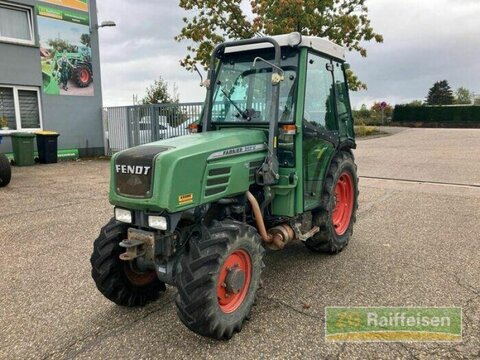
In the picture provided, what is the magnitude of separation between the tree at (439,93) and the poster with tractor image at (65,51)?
48052 mm

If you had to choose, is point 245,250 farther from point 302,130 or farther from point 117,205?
point 302,130

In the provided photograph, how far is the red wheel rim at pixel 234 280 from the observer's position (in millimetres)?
2875

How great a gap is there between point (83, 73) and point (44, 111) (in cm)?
195

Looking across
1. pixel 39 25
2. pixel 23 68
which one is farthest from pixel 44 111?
pixel 39 25

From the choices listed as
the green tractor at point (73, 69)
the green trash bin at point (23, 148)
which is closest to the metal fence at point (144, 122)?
the green tractor at point (73, 69)

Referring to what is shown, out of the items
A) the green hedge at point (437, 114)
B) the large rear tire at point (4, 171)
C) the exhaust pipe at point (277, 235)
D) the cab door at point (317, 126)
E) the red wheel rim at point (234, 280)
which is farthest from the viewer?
the green hedge at point (437, 114)

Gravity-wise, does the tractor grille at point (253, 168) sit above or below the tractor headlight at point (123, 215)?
above

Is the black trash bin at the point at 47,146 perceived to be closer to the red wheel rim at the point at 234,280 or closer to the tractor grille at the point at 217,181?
the tractor grille at the point at 217,181

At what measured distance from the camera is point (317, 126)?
3996 mm

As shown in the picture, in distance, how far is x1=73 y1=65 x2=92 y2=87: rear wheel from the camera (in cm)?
1355

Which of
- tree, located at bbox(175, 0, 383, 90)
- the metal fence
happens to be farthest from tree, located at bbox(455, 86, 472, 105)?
the metal fence

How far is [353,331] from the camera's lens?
2.98 meters

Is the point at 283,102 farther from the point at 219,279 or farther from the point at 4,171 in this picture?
the point at 4,171

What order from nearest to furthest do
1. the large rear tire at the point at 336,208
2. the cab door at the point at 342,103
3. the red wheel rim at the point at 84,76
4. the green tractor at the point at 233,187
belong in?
the green tractor at the point at 233,187 < the large rear tire at the point at 336,208 < the cab door at the point at 342,103 < the red wheel rim at the point at 84,76
